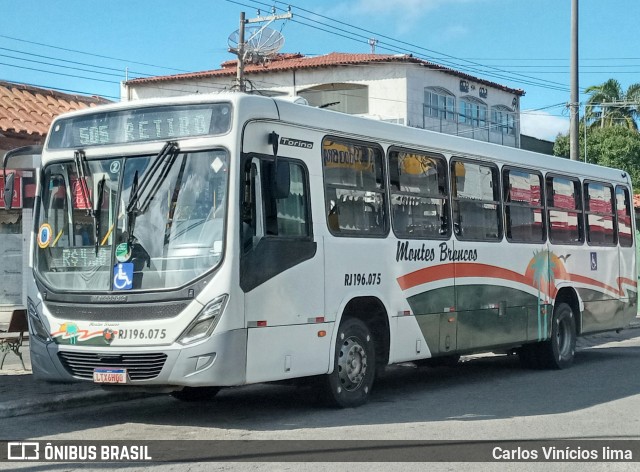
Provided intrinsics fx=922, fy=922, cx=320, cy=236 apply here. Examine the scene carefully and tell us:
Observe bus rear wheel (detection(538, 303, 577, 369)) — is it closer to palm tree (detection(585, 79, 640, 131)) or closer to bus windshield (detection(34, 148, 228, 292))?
bus windshield (detection(34, 148, 228, 292))

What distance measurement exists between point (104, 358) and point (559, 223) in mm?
8741

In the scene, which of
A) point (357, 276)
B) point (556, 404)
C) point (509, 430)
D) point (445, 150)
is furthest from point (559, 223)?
point (509, 430)

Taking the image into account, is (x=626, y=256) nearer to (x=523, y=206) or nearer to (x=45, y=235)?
(x=523, y=206)

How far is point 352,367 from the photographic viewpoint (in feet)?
34.0

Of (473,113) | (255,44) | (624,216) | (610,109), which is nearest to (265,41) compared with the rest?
(255,44)

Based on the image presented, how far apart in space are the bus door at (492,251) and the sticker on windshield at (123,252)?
4573mm

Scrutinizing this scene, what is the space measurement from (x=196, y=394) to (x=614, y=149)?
53.4 meters

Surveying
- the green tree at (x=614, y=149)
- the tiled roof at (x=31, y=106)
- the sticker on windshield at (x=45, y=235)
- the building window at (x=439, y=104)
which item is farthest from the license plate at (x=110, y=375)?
the green tree at (x=614, y=149)

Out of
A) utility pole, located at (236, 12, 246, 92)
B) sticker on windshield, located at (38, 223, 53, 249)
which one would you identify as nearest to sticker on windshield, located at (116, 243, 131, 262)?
sticker on windshield, located at (38, 223, 53, 249)

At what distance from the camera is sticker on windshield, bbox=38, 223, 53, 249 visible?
31.7ft

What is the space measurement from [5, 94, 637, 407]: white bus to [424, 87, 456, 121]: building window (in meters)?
41.5

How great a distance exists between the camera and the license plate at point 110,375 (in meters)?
8.79

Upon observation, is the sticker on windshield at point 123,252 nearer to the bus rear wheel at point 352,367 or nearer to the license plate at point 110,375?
the license plate at point 110,375

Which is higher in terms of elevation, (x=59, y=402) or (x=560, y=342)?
(x=560, y=342)
